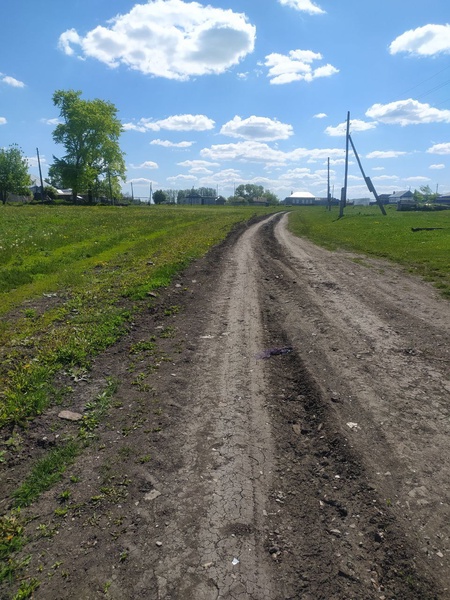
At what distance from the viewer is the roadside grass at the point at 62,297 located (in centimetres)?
560

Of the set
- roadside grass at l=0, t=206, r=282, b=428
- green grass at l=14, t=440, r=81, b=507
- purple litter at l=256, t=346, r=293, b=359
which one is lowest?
green grass at l=14, t=440, r=81, b=507

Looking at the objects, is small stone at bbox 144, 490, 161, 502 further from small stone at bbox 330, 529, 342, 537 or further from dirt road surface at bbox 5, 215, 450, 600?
small stone at bbox 330, 529, 342, 537

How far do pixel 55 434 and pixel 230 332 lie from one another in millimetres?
3706

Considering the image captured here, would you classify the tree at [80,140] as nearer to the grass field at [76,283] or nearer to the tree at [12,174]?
the tree at [12,174]

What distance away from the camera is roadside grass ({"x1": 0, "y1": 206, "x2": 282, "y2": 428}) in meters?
5.60

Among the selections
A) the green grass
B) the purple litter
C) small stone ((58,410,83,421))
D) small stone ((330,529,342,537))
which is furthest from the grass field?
small stone ((330,529,342,537))

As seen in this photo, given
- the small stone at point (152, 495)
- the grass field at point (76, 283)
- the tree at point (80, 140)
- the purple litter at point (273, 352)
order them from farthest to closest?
the tree at point (80, 140), the purple litter at point (273, 352), the grass field at point (76, 283), the small stone at point (152, 495)

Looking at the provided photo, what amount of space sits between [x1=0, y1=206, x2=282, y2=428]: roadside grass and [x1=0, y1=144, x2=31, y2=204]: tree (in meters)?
61.7

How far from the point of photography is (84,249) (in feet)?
53.2

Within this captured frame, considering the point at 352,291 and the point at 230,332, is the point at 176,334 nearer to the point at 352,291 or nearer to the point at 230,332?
the point at 230,332

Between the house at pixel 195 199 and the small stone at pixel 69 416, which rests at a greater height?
the house at pixel 195 199

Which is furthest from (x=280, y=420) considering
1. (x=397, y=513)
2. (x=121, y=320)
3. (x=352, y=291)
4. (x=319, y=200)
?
(x=319, y=200)

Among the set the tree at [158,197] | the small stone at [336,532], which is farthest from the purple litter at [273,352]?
the tree at [158,197]

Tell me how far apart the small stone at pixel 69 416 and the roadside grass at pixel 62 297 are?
A: 270 mm
